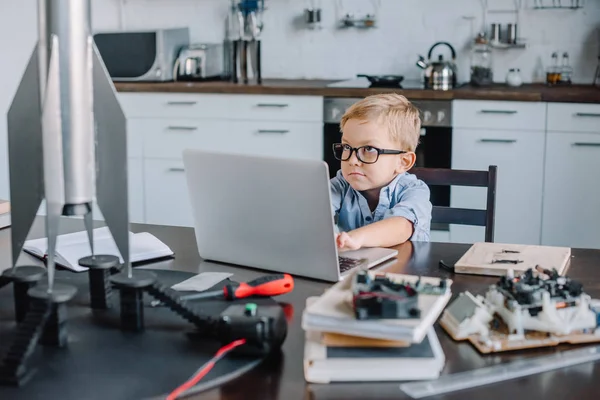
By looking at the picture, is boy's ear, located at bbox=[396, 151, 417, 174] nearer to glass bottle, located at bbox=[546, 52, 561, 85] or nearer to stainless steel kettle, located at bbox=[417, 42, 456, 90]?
stainless steel kettle, located at bbox=[417, 42, 456, 90]

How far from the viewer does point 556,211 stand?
4238 mm

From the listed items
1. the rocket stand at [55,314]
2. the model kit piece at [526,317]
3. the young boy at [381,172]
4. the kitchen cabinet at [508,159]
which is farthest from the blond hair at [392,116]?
the kitchen cabinet at [508,159]

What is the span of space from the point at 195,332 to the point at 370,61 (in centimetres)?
367

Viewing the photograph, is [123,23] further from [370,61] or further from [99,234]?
[99,234]

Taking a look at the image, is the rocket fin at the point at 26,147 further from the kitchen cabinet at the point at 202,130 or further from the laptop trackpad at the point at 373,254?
the kitchen cabinet at the point at 202,130

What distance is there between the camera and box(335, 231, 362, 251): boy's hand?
184 centimetres

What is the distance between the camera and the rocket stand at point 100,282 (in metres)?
1.49

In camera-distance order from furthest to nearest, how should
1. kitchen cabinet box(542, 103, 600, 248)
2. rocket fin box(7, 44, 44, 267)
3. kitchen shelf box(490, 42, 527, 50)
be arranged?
kitchen shelf box(490, 42, 527, 50) → kitchen cabinet box(542, 103, 600, 248) → rocket fin box(7, 44, 44, 267)

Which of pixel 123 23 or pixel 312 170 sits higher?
pixel 123 23

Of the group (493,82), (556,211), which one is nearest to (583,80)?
(493,82)

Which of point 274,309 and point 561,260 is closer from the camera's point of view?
point 274,309

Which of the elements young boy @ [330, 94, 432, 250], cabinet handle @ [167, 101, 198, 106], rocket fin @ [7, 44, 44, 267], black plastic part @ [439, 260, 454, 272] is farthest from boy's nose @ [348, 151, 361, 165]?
cabinet handle @ [167, 101, 198, 106]

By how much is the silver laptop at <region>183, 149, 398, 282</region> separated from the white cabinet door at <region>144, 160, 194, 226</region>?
282cm

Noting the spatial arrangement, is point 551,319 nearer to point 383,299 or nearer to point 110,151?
point 383,299
